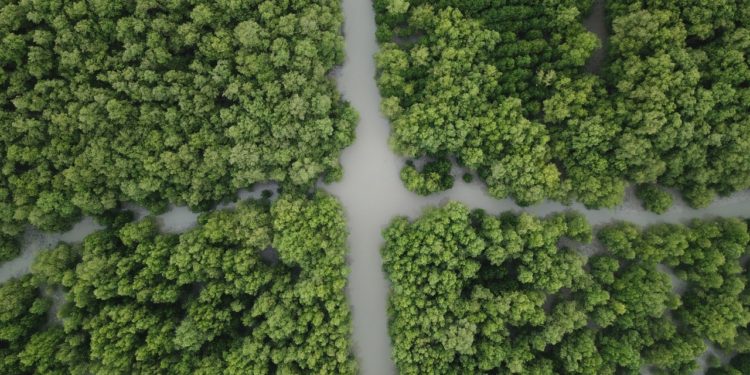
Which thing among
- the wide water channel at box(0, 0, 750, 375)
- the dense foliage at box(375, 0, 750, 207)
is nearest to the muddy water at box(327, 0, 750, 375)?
the wide water channel at box(0, 0, 750, 375)

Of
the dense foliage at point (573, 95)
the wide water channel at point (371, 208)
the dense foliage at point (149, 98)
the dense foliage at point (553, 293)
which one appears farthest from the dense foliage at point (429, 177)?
the dense foliage at point (149, 98)

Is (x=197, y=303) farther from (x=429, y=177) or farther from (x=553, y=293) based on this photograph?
(x=553, y=293)

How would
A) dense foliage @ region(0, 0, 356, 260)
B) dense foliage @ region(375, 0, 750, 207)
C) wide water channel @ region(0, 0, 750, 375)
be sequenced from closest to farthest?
1. dense foliage @ region(375, 0, 750, 207)
2. dense foliage @ region(0, 0, 356, 260)
3. wide water channel @ region(0, 0, 750, 375)

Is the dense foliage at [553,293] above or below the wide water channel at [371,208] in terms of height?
below

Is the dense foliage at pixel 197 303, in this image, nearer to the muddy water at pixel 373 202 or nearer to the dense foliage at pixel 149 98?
the muddy water at pixel 373 202

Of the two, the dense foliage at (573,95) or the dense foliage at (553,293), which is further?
the dense foliage at (553,293)

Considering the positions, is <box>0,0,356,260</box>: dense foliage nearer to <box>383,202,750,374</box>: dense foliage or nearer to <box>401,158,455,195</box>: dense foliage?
<box>401,158,455,195</box>: dense foliage

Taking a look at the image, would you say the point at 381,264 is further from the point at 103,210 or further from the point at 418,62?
the point at 103,210
